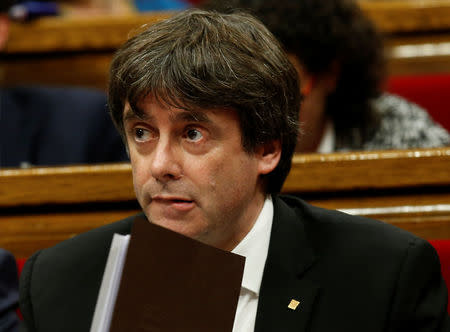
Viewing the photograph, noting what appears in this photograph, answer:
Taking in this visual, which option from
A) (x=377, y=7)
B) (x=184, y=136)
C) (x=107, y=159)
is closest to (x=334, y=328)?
(x=184, y=136)

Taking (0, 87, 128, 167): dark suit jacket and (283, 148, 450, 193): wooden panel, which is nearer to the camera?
(283, 148, 450, 193): wooden panel

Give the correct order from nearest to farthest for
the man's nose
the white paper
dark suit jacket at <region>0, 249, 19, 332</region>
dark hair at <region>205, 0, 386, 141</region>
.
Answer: the white paper → the man's nose → dark suit jacket at <region>0, 249, 19, 332</region> → dark hair at <region>205, 0, 386, 141</region>

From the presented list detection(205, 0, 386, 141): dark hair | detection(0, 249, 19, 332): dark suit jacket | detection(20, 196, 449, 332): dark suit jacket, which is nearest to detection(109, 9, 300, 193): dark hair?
detection(20, 196, 449, 332): dark suit jacket

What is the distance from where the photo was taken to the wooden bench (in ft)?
2.88

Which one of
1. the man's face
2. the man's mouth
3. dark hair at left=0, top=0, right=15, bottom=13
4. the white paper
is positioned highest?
dark hair at left=0, top=0, right=15, bottom=13

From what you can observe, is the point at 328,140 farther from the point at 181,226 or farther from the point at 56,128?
the point at 181,226

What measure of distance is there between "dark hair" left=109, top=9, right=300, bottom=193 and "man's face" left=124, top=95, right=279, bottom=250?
0.01 meters

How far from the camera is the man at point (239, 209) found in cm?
64

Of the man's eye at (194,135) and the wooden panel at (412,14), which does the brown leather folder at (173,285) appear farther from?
the wooden panel at (412,14)

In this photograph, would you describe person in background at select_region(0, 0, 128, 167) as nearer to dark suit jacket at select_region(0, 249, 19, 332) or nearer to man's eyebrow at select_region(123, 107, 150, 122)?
dark suit jacket at select_region(0, 249, 19, 332)

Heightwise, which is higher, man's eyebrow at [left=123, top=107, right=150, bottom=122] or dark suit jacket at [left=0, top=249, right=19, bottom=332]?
man's eyebrow at [left=123, top=107, right=150, bottom=122]

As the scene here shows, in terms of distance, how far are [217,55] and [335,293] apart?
25 centimetres

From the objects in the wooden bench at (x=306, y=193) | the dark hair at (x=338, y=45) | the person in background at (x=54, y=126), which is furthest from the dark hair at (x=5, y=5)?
the wooden bench at (x=306, y=193)

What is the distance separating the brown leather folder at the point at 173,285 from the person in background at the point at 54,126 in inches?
31.5
